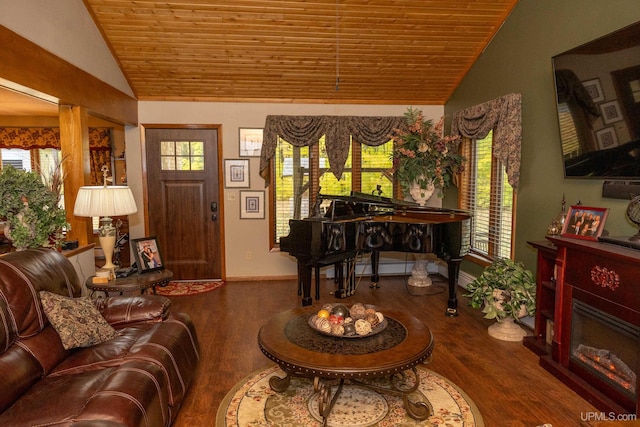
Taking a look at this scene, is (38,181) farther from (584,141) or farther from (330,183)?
(584,141)

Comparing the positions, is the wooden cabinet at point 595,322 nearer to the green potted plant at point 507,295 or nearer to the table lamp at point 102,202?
the green potted plant at point 507,295

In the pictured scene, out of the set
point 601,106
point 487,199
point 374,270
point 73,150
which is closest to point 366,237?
point 374,270

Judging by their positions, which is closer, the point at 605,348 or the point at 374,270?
the point at 605,348

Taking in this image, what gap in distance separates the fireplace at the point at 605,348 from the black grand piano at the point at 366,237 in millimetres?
1431

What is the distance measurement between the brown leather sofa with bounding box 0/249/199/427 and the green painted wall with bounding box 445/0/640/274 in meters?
3.21

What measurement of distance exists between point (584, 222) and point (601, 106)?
84 centimetres

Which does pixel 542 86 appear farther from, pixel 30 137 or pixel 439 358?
pixel 30 137

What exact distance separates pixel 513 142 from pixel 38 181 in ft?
13.7

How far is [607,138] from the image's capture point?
3.00 metres

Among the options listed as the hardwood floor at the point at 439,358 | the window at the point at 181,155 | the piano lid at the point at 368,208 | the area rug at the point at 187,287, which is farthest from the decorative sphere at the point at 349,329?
the window at the point at 181,155

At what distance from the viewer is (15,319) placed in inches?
87.6

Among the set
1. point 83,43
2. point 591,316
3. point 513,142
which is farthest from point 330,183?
point 591,316

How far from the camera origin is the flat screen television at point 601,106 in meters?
2.74

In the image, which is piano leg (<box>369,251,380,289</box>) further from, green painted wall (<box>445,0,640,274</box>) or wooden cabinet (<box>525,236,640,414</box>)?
wooden cabinet (<box>525,236,640,414</box>)
